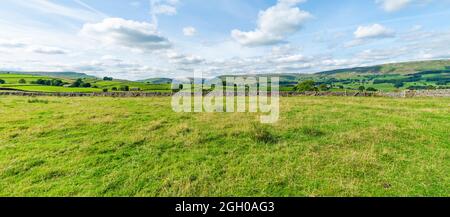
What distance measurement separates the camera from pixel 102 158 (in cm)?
854

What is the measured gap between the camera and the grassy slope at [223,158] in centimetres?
660

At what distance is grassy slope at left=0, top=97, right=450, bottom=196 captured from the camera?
6.60 metres

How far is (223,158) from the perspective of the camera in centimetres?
860

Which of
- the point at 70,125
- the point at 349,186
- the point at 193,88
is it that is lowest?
the point at 349,186

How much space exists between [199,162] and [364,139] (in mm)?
6904

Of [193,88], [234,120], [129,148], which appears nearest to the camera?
[129,148]

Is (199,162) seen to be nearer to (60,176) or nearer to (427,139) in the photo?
(60,176)

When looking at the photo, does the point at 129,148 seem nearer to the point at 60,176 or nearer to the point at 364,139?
the point at 60,176

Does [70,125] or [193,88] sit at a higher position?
[193,88]

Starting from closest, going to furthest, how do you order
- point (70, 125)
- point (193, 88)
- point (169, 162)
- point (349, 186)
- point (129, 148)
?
1. point (349, 186)
2. point (169, 162)
3. point (129, 148)
4. point (70, 125)
5. point (193, 88)

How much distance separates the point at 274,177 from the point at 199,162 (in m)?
2.46

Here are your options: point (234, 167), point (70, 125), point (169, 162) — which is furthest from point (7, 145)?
point (234, 167)

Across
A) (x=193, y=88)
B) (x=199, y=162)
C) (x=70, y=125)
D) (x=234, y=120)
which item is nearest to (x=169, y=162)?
(x=199, y=162)

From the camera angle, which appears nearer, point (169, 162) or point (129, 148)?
point (169, 162)
